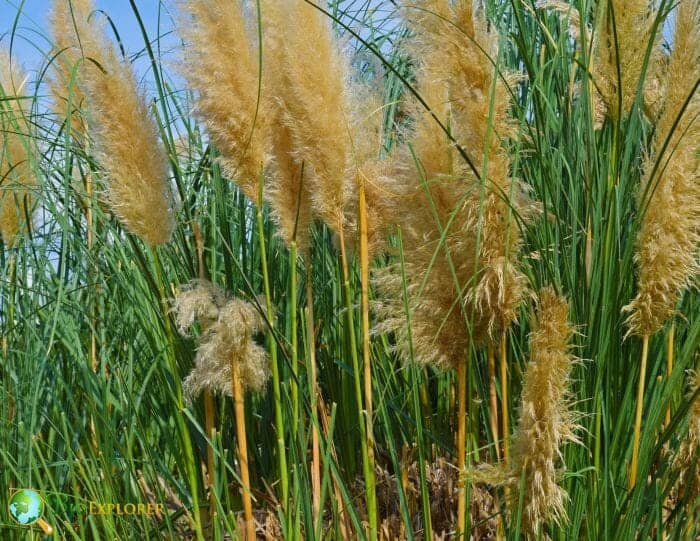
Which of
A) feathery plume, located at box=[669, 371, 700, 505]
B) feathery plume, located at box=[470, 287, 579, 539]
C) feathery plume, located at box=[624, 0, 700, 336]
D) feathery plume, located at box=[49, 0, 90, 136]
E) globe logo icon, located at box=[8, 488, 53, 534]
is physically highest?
feathery plume, located at box=[49, 0, 90, 136]

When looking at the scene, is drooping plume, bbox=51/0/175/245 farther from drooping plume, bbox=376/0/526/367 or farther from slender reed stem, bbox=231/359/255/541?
drooping plume, bbox=376/0/526/367

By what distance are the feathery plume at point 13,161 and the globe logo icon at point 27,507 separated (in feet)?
4.13

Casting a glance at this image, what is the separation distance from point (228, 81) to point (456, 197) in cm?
70

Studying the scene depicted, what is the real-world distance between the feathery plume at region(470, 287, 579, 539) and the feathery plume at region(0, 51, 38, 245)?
7.73 feet

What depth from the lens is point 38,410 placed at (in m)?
3.09

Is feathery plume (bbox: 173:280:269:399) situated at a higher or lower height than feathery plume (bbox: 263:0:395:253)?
lower

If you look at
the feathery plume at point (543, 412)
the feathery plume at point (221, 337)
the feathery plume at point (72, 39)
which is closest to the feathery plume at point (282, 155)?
the feathery plume at point (221, 337)

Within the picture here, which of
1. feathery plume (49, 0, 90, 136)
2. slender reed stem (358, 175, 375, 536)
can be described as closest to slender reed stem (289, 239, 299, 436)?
slender reed stem (358, 175, 375, 536)

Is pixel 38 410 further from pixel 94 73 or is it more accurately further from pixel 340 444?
pixel 94 73

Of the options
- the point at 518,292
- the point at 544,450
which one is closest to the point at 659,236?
the point at 518,292

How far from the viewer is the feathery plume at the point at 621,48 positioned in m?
2.19

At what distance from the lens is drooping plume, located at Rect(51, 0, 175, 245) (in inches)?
93.3

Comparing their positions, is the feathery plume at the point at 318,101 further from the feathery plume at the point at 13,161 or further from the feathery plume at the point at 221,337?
the feathery plume at the point at 13,161

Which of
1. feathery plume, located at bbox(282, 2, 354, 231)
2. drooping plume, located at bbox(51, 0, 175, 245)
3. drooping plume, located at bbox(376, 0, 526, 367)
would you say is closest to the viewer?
drooping plume, located at bbox(376, 0, 526, 367)
